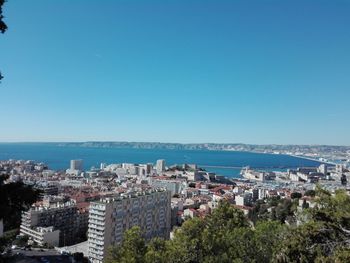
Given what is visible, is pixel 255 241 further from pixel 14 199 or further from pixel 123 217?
pixel 123 217

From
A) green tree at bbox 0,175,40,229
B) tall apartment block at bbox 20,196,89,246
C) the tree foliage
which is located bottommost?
tall apartment block at bbox 20,196,89,246

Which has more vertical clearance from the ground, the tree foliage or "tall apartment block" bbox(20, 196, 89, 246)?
the tree foliage

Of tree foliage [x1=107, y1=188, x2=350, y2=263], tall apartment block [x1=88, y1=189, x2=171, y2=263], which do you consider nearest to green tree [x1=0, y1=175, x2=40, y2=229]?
tree foliage [x1=107, y1=188, x2=350, y2=263]

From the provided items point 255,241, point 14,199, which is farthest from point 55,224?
point 14,199

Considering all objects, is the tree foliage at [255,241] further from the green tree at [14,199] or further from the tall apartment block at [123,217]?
the tall apartment block at [123,217]

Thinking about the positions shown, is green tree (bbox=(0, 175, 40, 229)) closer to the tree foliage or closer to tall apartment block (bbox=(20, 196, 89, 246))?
the tree foliage

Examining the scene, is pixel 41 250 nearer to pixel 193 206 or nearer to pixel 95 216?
pixel 95 216

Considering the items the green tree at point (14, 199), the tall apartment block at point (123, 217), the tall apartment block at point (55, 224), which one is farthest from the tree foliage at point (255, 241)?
the tall apartment block at point (55, 224)

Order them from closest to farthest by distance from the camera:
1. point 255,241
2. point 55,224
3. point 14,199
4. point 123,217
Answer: point 14,199 → point 255,241 → point 123,217 → point 55,224
